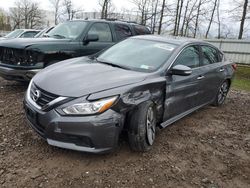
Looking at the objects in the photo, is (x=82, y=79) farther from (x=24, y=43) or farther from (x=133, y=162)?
(x=24, y=43)

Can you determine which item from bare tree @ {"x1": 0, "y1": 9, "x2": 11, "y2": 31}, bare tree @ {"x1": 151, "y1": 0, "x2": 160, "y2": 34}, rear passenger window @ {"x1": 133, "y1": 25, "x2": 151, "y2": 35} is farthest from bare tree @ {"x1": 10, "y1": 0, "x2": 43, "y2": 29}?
rear passenger window @ {"x1": 133, "y1": 25, "x2": 151, "y2": 35}

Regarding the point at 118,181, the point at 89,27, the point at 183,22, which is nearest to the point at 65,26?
the point at 89,27

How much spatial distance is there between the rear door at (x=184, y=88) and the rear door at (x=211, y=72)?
23cm

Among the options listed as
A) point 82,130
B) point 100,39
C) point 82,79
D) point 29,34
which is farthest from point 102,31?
point 29,34

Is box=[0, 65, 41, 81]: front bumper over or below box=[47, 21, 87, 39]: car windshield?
below

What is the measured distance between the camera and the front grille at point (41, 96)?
118 inches

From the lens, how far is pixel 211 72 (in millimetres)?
5051

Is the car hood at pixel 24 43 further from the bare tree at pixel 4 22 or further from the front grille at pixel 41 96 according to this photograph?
the bare tree at pixel 4 22

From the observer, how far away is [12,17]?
5003 cm

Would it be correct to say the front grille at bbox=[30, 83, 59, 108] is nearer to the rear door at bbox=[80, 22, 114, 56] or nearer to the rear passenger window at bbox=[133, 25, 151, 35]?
the rear door at bbox=[80, 22, 114, 56]

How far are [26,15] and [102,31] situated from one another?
152 feet

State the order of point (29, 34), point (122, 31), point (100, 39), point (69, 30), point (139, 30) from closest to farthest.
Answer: point (69, 30) < point (100, 39) < point (122, 31) < point (139, 30) < point (29, 34)

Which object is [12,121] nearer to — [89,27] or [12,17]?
[89,27]

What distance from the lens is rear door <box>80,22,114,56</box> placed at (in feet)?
20.5
